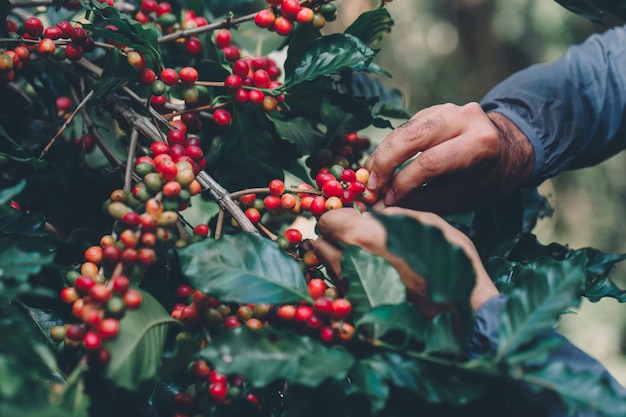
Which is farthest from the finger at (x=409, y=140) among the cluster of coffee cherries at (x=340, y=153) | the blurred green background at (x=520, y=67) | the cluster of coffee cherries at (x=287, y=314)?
the blurred green background at (x=520, y=67)

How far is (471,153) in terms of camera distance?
961 millimetres

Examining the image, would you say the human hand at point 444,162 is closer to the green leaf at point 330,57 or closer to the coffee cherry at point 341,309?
the green leaf at point 330,57

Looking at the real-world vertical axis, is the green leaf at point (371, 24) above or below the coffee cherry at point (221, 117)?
above

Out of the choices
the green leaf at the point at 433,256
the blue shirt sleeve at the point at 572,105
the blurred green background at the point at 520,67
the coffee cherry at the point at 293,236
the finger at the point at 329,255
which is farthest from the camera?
the blurred green background at the point at 520,67

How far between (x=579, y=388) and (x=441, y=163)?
18.3 inches

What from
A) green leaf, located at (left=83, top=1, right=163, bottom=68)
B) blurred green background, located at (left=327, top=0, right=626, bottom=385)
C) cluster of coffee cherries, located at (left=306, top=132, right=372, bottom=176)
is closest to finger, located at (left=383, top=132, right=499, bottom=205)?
cluster of coffee cherries, located at (left=306, top=132, right=372, bottom=176)

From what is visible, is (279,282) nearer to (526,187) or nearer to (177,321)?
(177,321)

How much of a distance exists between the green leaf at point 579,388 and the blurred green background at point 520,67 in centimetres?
346

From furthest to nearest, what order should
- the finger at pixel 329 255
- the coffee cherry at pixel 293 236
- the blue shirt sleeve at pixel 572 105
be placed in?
1. the blue shirt sleeve at pixel 572 105
2. the coffee cherry at pixel 293 236
3. the finger at pixel 329 255

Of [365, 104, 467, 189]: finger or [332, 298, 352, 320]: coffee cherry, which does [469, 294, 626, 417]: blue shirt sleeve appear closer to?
[332, 298, 352, 320]: coffee cherry

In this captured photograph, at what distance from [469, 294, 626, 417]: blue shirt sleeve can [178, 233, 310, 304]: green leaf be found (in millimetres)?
219

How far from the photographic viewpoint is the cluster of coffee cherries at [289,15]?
94 cm

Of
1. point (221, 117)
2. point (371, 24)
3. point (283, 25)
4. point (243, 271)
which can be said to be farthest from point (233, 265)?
point (371, 24)

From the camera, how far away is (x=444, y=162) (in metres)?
0.93
